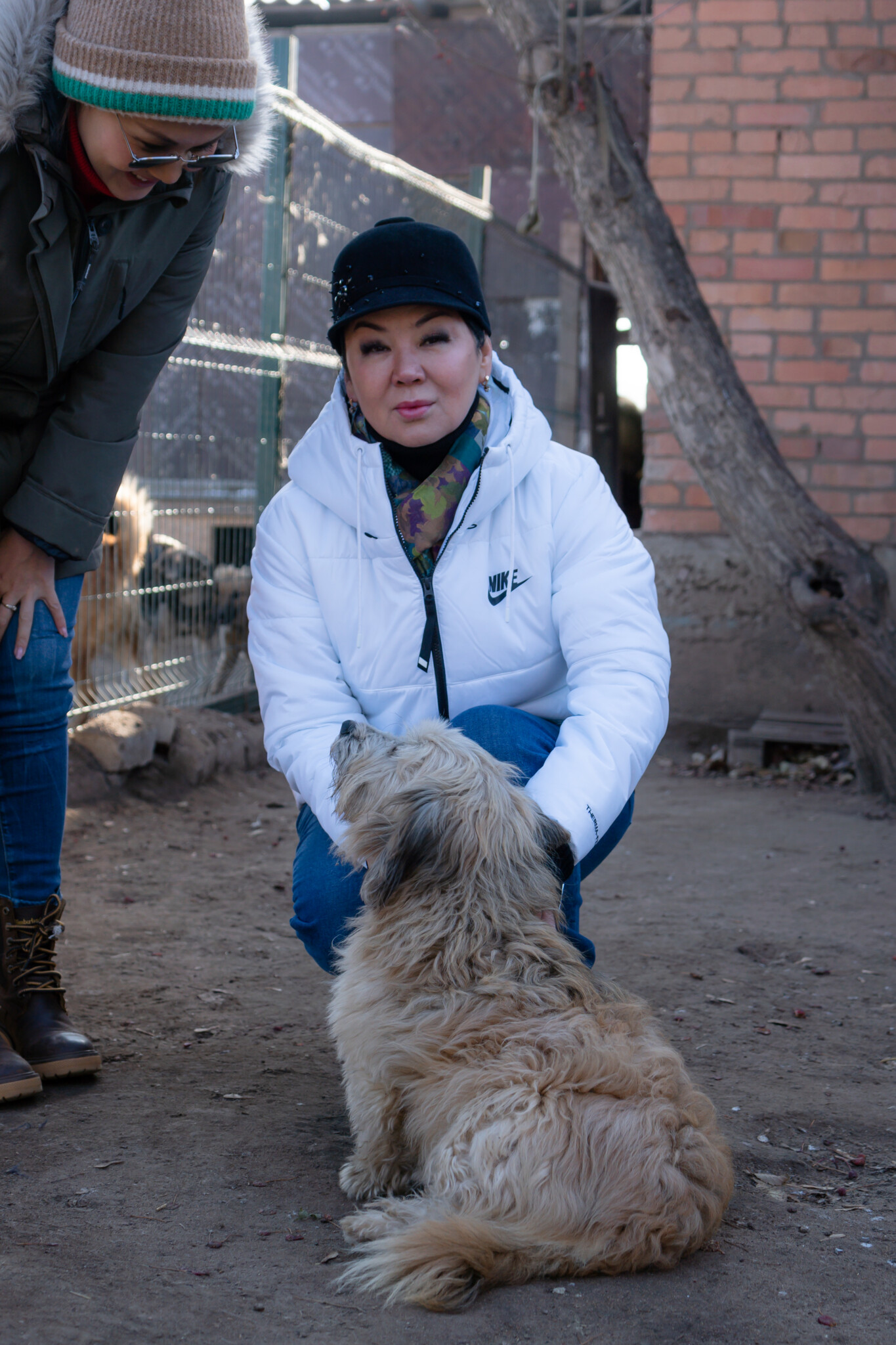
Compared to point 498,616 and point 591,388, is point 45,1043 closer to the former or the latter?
point 498,616

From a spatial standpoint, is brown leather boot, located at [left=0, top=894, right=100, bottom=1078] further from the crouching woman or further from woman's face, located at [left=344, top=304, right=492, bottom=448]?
woman's face, located at [left=344, top=304, right=492, bottom=448]

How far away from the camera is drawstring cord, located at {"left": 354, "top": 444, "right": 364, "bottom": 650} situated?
9.55 ft

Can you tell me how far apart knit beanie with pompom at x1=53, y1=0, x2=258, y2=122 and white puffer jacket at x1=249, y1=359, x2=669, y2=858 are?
0.83 metres

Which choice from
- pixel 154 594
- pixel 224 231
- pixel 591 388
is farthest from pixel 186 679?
pixel 591 388

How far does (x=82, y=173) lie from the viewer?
251cm

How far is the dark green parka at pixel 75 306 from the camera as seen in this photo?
2.46m

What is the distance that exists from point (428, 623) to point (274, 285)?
15.8 ft

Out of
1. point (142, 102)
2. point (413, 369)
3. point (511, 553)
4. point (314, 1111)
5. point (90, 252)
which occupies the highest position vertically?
point (142, 102)

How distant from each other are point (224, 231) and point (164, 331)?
3895 millimetres

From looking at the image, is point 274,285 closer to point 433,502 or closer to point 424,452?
point 424,452

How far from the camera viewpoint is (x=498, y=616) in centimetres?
289

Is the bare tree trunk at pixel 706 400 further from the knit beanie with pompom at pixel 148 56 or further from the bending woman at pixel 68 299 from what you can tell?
the knit beanie with pompom at pixel 148 56

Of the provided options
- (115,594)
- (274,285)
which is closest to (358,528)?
(115,594)

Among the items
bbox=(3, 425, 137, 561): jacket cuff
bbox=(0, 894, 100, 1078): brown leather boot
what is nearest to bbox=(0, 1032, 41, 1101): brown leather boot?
bbox=(0, 894, 100, 1078): brown leather boot
